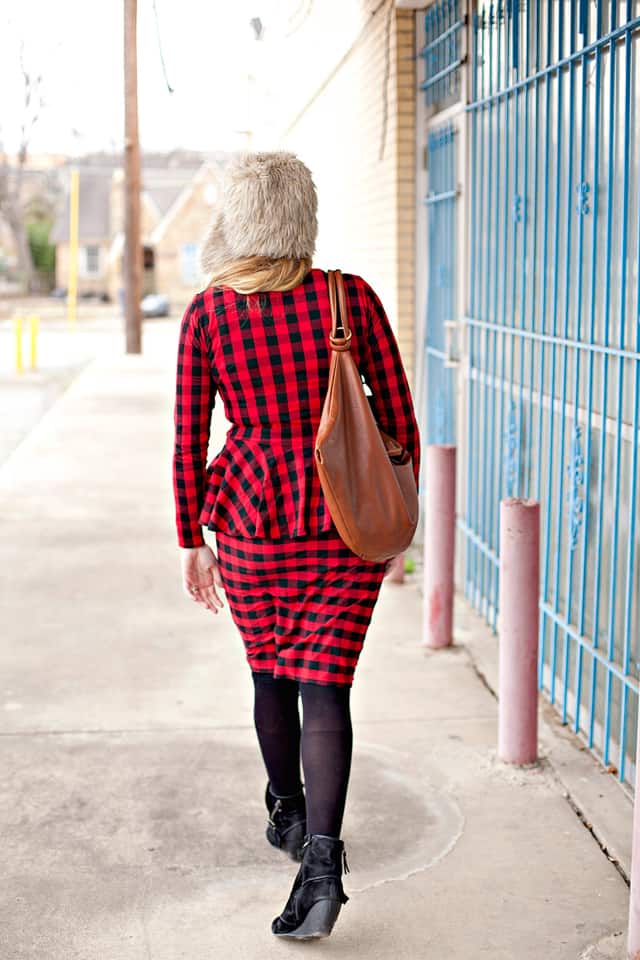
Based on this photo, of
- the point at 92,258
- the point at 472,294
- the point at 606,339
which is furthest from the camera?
the point at 92,258

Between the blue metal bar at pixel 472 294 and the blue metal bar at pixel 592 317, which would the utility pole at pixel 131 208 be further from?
the blue metal bar at pixel 592 317

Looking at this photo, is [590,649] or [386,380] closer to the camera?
[386,380]

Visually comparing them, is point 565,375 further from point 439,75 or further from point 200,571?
point 439,75

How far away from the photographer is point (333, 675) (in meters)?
2.96

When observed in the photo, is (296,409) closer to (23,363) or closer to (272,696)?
(272,696)

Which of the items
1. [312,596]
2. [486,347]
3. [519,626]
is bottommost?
[519,626]

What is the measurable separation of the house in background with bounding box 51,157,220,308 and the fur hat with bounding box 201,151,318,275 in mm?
55892

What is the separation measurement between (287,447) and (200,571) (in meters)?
0.45

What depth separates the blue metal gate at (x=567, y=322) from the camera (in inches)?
150

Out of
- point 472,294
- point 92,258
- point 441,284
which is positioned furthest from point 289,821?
point 92,258

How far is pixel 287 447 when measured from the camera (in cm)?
295

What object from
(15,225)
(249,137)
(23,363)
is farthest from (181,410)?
(15,225)

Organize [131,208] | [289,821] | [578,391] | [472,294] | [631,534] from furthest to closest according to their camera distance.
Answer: [131,208], [472,294], [578,391], [631,534], [289,821]

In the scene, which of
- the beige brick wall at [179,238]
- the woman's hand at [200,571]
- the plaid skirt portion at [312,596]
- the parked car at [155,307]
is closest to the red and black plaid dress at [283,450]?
the plaid skirt portion at [312,596]
